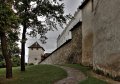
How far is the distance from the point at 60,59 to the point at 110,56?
23.7 metres

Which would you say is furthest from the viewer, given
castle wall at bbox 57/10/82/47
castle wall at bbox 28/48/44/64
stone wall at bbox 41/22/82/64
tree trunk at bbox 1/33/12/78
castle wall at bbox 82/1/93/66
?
castle wall at bbox 28/48/44/64

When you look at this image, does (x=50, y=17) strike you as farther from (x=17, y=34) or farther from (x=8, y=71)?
(x=8, y=71)

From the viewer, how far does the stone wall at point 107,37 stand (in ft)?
48.7

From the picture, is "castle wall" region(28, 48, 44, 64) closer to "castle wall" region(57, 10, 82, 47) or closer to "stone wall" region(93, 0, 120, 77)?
"castle wall" region(57, 10, 82, 47)

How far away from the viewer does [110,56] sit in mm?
15758

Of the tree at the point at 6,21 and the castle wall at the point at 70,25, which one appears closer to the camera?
A: the tree at the point at 6,21

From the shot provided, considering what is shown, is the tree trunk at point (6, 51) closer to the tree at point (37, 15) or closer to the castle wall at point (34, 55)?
the tree at point (37, 15)

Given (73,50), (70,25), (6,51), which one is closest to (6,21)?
(6,51)

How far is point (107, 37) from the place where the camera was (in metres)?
16.5

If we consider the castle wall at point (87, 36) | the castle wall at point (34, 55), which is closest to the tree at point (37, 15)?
the castle wall at point (87, 36)

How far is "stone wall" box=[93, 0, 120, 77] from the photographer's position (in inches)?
584

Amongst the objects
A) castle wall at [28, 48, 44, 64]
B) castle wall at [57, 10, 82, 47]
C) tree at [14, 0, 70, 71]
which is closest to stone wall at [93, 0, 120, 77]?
tree at [14, 0, 70, 71]

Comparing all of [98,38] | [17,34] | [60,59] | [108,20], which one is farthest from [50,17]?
[60,59]

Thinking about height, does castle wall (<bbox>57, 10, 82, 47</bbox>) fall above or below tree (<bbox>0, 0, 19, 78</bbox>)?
above
